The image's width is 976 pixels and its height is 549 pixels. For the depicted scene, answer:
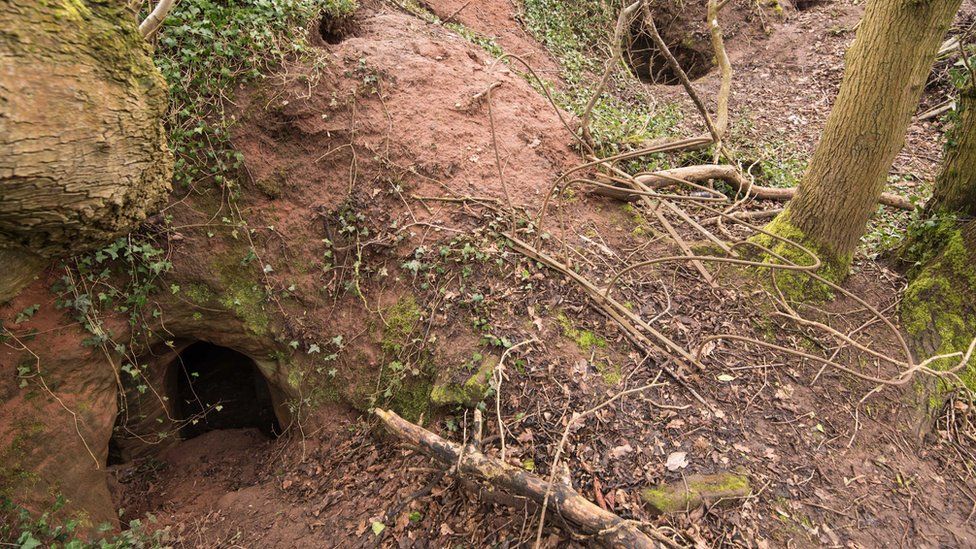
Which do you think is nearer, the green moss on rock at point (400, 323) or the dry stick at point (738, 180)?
the green moss on rock at point (400, 323)

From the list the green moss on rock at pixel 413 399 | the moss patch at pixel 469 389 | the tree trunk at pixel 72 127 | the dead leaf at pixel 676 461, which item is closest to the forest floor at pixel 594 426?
the dead leaf at pixel 676 461

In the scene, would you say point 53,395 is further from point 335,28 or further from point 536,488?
point 335,28

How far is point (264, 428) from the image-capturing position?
6012 mm

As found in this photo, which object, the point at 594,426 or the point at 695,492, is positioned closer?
the point at 695,492

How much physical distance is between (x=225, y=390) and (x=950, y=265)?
7.65 metres

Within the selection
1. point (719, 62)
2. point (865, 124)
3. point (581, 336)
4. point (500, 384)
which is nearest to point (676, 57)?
point (719, 62)

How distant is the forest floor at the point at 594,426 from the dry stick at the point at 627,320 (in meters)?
0.06

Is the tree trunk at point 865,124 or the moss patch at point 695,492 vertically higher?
the tree trunk at point 865,124

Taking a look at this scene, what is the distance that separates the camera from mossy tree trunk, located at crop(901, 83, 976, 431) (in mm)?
3895

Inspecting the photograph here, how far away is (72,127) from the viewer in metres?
2.21

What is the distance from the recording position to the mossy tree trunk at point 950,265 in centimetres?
389

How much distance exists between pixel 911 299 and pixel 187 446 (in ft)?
23.6

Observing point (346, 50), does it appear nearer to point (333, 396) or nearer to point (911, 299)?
point (333, 396)

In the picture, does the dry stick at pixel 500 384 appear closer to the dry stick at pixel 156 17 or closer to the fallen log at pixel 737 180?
the fallen log at pixel 737 180
